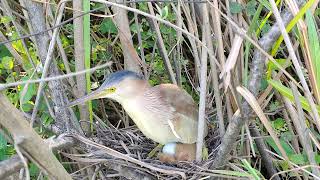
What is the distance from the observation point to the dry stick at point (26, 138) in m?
0.75

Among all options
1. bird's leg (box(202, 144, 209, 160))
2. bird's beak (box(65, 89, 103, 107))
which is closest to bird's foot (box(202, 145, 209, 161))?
bird's leg (box(202, 144, 209, 160))

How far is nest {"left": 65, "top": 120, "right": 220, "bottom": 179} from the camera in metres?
1.40

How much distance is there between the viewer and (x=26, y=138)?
79 centimetres

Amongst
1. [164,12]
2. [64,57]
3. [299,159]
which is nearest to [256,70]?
[164,12]

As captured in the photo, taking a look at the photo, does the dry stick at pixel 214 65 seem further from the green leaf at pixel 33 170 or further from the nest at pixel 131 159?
the green leaf at pixel 33 170

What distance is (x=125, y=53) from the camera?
62.2 inches

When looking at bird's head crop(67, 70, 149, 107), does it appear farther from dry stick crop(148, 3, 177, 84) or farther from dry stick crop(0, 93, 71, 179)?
dry stick crop(0, 93, 71, 179)

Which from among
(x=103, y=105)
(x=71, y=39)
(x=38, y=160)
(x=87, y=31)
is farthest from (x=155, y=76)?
(x=38, y=160)

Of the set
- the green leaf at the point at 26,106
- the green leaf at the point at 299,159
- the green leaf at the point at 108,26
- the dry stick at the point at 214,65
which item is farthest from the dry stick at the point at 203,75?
the green leaf at the point at 26,106

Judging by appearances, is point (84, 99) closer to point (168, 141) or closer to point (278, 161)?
point (168, 141)

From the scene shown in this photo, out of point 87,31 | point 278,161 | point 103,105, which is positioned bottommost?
point 278,161

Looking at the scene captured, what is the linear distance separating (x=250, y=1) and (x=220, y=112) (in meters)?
0.34

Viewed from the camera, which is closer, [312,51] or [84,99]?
[312,51]

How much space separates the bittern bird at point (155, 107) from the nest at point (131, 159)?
58 millimetres
